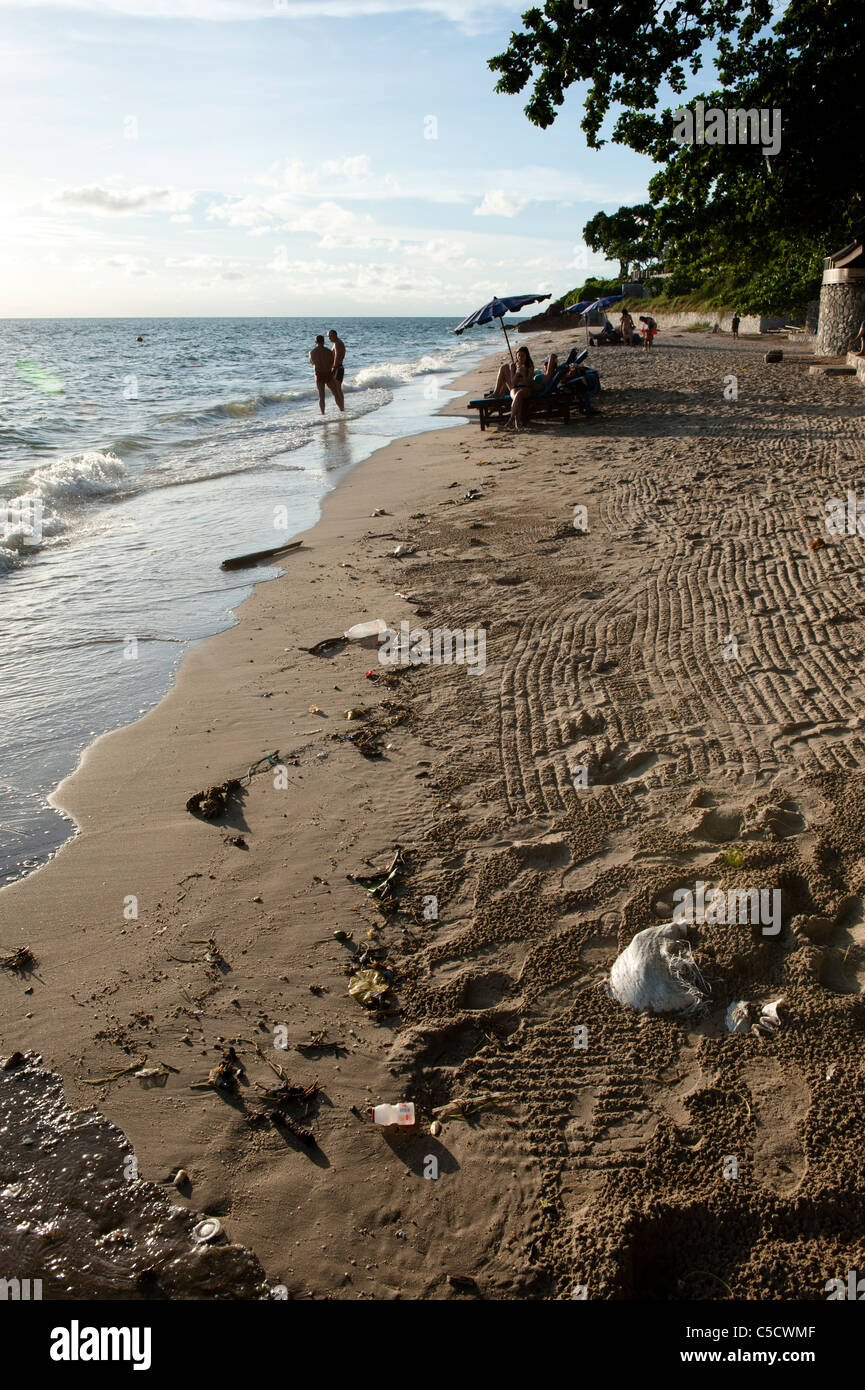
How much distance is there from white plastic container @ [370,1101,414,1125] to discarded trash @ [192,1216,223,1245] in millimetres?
562

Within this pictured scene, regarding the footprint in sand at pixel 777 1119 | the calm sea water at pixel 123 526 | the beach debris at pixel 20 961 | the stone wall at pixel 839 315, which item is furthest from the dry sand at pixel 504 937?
the stone wall at pixel 839 315

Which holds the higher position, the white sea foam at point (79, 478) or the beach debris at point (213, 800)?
the white sea foam at point (79, 478)

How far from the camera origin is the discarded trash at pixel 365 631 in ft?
20.9

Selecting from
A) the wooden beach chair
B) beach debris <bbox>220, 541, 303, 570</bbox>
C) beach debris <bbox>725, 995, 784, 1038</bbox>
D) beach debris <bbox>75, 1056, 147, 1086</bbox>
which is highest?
the wooden beach chair

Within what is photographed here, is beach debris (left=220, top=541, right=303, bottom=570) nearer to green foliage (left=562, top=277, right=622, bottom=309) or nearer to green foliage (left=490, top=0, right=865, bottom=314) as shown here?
green foliage (left=490, top=0, right=865, bottom=314)

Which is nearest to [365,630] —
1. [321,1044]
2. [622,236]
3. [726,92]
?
[321,1044]

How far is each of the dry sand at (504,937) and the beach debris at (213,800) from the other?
0.28 ft

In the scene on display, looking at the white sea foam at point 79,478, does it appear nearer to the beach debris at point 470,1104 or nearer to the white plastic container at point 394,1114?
the white plastic container at point 394,1114

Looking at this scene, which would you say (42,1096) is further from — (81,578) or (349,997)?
(81,578)

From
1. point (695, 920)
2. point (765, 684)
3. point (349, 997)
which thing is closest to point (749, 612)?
point (765, 684)

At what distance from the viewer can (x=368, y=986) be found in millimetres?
3186

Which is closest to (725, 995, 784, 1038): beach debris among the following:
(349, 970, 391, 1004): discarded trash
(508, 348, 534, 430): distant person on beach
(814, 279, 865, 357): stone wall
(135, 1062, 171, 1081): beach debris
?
(349, 970, 391, 1004): discarded trash

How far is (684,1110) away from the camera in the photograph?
2615 millimetres

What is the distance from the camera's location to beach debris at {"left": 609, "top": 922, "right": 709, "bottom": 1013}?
9.75 feet
